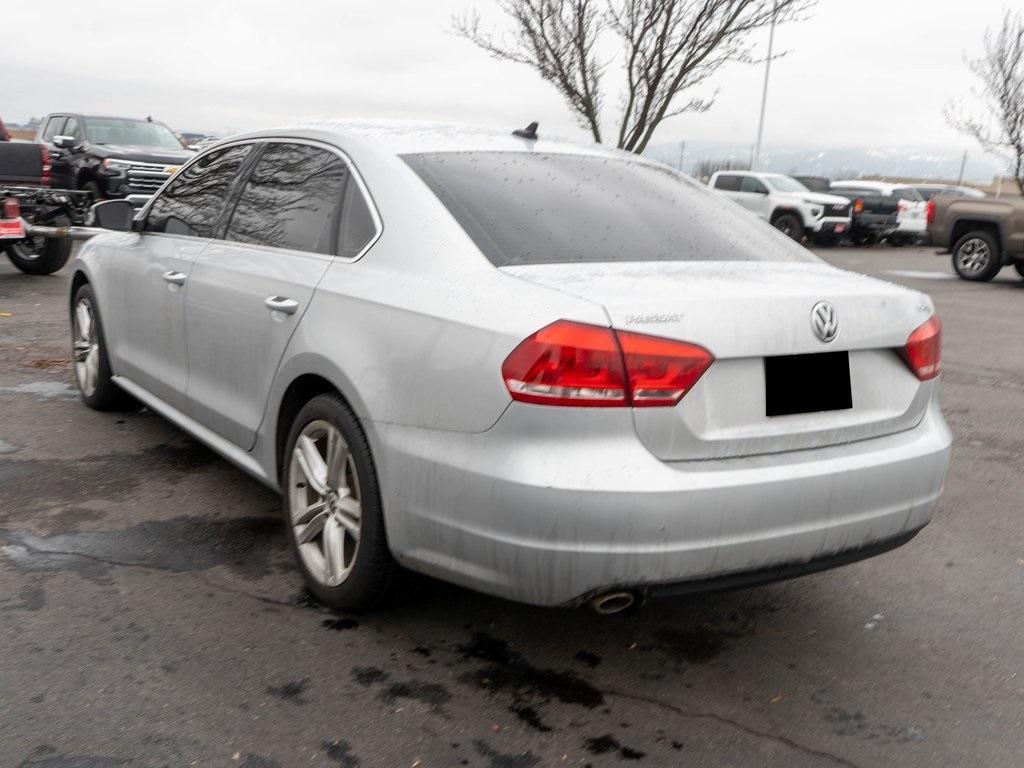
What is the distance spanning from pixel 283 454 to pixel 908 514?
206 centimetres

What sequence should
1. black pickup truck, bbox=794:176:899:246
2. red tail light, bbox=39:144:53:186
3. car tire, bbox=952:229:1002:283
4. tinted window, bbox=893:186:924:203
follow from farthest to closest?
tinted window, bbox=893:186:924:203
black pickup truck, bbox=794:176:899:246
car tire, bbox=952:229:1002:283
red tail light, bbox=39:144:53:186

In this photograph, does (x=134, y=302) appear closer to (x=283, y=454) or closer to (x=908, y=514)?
(x=283, y=454)

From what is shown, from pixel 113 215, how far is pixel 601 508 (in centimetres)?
376

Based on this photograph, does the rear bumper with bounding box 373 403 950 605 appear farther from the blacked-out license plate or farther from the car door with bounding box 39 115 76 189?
the car door with bounding box 39 115 76 189

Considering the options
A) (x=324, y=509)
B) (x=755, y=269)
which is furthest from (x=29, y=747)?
(x=755, y=269)

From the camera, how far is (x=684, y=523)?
2.78m

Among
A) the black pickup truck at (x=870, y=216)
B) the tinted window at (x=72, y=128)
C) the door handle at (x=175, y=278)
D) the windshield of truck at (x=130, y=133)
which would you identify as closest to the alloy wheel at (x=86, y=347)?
the door handle at (x=175, y=278)

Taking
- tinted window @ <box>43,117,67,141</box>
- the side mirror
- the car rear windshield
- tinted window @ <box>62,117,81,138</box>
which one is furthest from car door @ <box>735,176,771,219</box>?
the car rear windshield

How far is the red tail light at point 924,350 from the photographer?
3.30 m

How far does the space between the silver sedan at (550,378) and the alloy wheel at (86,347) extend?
6.73ft

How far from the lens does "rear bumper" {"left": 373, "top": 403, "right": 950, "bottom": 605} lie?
2758 mm

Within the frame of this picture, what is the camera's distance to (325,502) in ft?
11.7

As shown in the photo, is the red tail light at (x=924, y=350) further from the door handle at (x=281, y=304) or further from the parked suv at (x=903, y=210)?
the parked suv at (x=903, y=210)

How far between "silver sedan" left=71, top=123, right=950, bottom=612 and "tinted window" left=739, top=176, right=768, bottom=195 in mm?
22723
